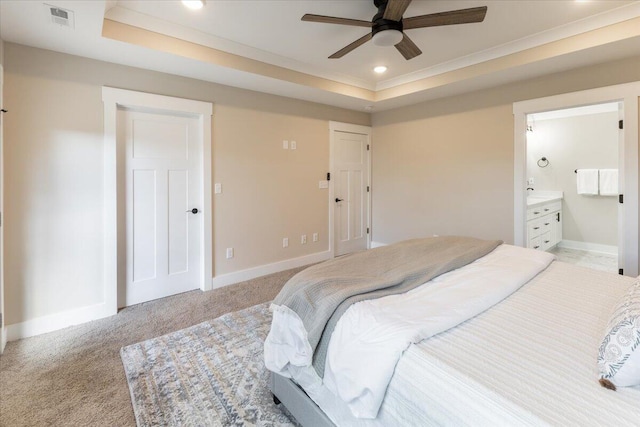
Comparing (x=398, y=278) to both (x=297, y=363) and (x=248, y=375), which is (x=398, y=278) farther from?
(x=248, y=375)

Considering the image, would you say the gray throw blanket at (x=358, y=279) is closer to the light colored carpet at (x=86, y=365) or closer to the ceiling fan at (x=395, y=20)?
the light colored carpet at (x=86, y=365)

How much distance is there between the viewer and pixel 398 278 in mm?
1598

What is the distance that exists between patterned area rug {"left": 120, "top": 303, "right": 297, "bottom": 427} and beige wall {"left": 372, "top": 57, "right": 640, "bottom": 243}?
9.62ft

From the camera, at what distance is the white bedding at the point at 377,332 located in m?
1.10

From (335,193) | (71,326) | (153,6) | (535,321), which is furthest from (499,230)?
(71,326)

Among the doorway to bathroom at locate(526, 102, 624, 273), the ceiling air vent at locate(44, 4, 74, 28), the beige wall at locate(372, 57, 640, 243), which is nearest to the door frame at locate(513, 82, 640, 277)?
the beige wall at locate(372, 57, 640, 243)

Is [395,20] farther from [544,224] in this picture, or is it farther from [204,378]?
[544,224]

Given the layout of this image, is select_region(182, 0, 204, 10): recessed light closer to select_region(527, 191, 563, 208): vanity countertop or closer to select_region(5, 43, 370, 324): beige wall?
select_region(5, 43, 370, 324): beige wall

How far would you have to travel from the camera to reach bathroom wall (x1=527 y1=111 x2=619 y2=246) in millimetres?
4871

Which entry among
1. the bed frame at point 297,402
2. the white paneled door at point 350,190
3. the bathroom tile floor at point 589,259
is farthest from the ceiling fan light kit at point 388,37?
the bathroom tile floor at point 589,259

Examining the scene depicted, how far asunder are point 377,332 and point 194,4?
102 inches

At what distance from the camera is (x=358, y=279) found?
159cm

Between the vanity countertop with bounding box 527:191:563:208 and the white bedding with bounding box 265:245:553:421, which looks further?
the vanity countertop with bounding box 527:191:563:208

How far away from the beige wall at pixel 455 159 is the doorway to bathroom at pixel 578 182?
113 cm
